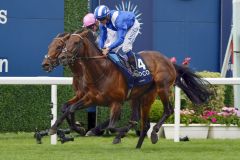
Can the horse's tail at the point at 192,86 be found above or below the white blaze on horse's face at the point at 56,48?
below

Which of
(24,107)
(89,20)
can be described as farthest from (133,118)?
(24,107)

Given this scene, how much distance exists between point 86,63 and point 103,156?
3.79 feet

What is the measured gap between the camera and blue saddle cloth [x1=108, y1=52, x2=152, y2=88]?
9805 millimetres

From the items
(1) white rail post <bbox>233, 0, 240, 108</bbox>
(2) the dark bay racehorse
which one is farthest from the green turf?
(1) white rail post <bbox>233, 0, 240, 108</bbox>

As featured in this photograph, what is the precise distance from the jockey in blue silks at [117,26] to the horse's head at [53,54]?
450mm

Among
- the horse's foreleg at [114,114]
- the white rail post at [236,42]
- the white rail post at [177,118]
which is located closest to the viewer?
the horse's foreleg at [114,114]

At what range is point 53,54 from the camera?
958 cm

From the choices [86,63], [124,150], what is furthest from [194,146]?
[86,63]

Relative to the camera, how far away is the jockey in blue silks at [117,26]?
9.73 meters

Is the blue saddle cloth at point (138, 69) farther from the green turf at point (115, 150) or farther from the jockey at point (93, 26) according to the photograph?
the green turf at point (115, 150)

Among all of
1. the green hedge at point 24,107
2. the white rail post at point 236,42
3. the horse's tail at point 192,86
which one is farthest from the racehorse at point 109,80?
the white rail post at point 236,42

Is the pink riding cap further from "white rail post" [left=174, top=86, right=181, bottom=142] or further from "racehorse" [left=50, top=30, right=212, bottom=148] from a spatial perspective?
"white rail post" [left=174, top=86, right=181, bottom=142]

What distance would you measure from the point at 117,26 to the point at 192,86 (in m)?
1.56

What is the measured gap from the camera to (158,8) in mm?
13445
